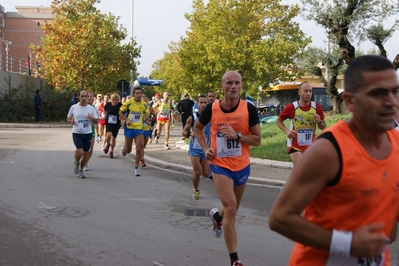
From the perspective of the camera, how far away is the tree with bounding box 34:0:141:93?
40.3 meters

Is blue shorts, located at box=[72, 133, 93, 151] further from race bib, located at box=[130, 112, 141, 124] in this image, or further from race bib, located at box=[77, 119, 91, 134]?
race bib, located at box=[130, 112, 141, 124]

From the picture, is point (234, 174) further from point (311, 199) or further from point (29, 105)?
point (29, 105)

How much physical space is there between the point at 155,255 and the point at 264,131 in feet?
53.0

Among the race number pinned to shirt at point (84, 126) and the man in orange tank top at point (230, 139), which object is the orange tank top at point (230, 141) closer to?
the man in orange tank top at point (230, 139)

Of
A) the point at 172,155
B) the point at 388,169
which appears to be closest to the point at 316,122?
the point at 388,169

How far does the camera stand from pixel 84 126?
43.0ft

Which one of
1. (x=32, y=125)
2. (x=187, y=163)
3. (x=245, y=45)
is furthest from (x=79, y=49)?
(x=187, y=163)

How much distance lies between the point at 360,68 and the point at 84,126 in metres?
11.0

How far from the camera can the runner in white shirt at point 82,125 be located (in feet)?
42.8

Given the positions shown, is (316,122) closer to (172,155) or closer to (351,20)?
(172,155)

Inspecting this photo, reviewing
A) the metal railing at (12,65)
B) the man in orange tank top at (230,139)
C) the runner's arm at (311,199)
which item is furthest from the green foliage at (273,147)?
the metal railing at (12,65)

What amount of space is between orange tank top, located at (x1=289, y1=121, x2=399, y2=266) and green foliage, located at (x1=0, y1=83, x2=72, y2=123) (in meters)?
35.6

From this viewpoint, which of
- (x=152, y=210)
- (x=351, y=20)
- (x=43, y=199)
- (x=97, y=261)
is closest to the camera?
(x=97, y=261)

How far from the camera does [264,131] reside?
22547 mm
